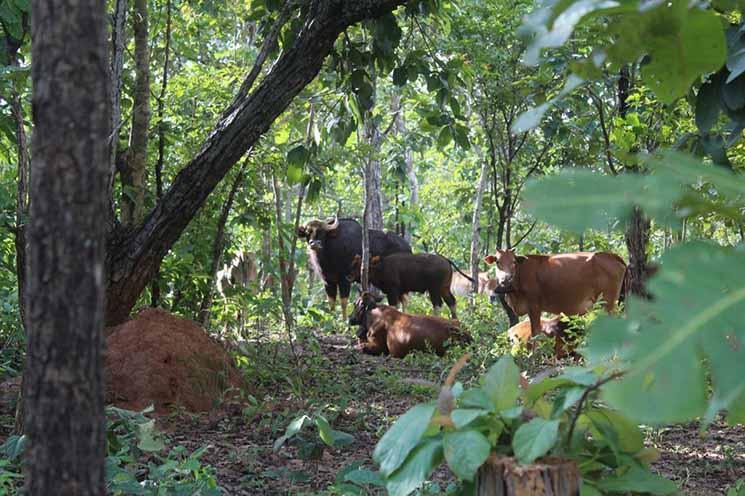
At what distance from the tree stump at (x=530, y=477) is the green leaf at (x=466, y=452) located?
0.07 metres

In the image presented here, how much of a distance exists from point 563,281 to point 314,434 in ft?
19.3

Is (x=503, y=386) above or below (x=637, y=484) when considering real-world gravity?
above

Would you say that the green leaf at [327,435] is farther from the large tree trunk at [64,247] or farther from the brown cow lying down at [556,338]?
the brown cow lying down at [556,338]

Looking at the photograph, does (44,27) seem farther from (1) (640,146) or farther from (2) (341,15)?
(1) (640,146)

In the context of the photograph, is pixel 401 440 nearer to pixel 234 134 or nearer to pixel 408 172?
pixel 234 134

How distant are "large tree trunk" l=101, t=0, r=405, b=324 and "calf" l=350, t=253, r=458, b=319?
7.26m

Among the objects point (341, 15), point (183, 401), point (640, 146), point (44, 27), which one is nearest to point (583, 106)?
point (640, 146)

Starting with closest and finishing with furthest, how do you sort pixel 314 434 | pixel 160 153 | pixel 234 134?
pixel 314 434
pixel 234 134
pixel 160 153

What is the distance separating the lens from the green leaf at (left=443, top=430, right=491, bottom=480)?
85.2 inches

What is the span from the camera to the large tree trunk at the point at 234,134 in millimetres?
5781

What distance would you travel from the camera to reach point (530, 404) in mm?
2555

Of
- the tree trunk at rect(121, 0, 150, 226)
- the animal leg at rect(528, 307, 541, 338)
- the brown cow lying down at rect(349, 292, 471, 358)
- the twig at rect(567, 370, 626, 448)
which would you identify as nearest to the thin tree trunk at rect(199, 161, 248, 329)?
the tree trunk at rect(121, 0, 150, 226)

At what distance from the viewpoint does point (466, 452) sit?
7.20 ft

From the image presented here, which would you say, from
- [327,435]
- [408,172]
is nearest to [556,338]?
[327,435]
